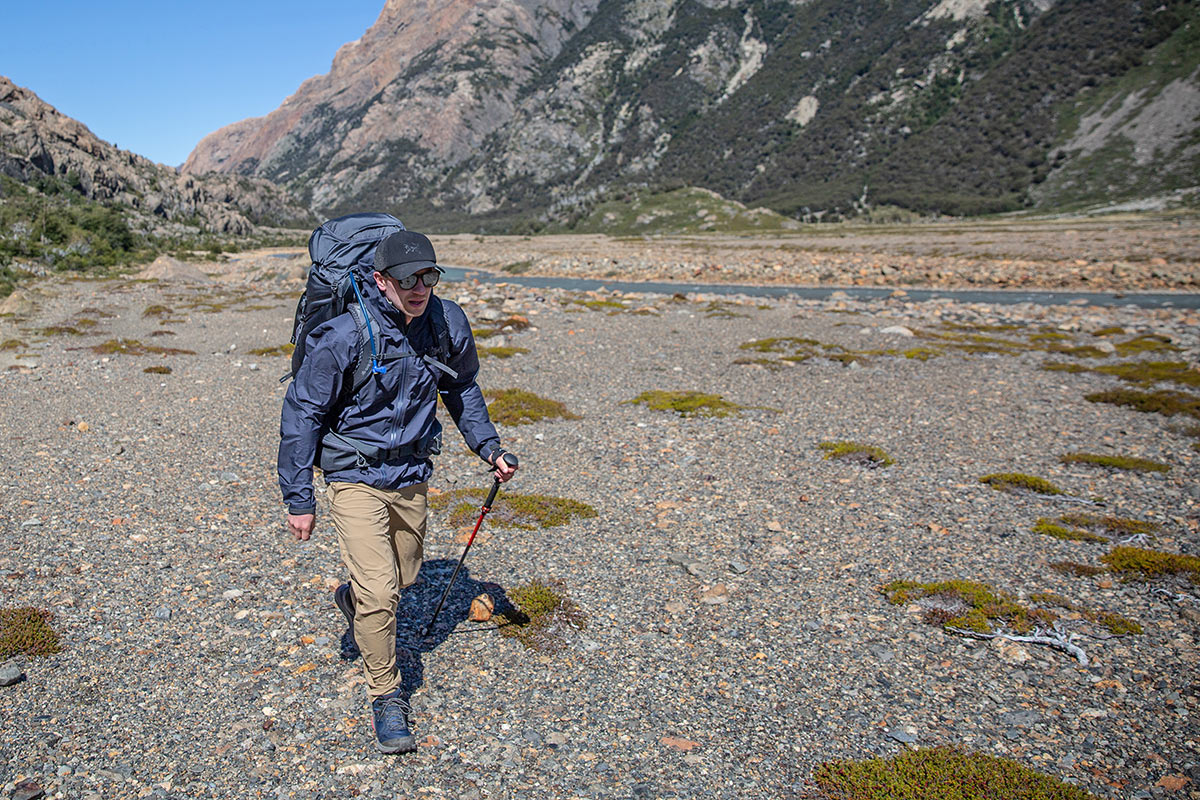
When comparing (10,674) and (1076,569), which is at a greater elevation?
(10,674)

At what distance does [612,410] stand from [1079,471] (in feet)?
29.9

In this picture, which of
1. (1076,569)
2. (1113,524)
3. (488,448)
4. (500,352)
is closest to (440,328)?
(488,448)

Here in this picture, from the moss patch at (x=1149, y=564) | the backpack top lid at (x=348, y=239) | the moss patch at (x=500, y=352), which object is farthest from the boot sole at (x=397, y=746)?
the moss patch at (x=500, y=352)

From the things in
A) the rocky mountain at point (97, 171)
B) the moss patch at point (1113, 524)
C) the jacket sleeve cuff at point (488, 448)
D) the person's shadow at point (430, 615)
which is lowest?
the moss patch at point (1113, 524)

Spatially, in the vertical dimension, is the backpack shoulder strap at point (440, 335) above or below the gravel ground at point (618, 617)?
above

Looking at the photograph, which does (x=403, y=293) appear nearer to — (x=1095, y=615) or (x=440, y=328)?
(x=440, y=328)

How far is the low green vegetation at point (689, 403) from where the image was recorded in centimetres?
1575

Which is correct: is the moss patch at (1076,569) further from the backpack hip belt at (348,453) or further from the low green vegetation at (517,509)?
the backpack hip belt at (348,453)

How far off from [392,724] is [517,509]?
4901 millimetres

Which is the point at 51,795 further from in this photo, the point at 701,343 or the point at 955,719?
the point at 701,343

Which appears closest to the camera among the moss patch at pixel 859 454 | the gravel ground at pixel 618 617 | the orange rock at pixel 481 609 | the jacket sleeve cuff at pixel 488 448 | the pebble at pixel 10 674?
the gravel ground at pixel 618 617

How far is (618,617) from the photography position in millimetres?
7008

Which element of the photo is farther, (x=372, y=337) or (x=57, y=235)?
(x=57, y=235)

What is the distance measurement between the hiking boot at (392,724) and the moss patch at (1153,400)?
59.6 ft
